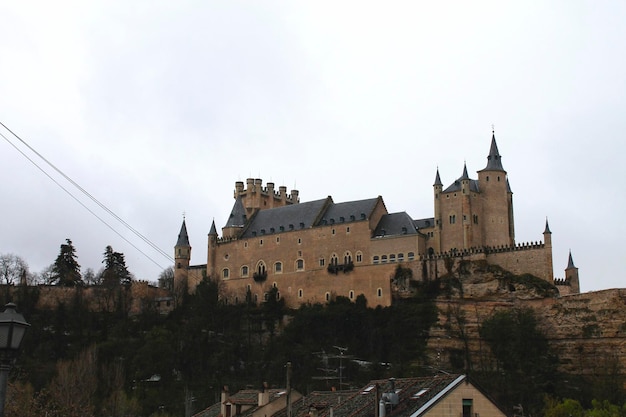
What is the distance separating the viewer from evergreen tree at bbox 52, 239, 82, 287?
110 meters

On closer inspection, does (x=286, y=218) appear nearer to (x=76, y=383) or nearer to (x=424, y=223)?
(x=424, y=223)

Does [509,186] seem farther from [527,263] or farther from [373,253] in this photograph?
[373,253]

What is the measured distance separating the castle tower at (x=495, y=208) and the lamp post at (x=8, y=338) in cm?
8315

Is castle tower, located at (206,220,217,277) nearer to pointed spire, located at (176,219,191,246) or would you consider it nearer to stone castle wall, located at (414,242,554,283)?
pointed spire, located at (176,219,191,246)

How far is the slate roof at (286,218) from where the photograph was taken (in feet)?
345

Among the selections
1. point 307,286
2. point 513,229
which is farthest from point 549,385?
point 307,286

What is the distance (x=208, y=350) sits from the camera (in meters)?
94.8

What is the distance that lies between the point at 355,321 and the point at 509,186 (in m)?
23.2

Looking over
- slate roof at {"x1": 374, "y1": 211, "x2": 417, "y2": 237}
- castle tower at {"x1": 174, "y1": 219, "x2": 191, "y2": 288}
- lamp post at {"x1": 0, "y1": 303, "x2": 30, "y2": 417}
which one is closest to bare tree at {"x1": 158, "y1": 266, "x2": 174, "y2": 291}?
castle tower at {"x1": 174, "y1": 219, "x2": 191, "y2": 288}

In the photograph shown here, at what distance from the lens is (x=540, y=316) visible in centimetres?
8744

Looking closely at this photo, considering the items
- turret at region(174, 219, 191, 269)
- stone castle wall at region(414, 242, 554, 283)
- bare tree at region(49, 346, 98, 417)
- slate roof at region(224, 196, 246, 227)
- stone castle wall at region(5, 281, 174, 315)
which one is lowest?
bare tree at region(49, 346, 98, 417)

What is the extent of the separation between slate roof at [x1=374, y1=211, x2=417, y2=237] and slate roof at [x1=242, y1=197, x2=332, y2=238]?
8.93 metres

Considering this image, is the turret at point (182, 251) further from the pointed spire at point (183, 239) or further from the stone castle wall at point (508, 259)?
the stone castle wall at point (508, 259)

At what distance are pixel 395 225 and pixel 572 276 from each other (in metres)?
20.4
